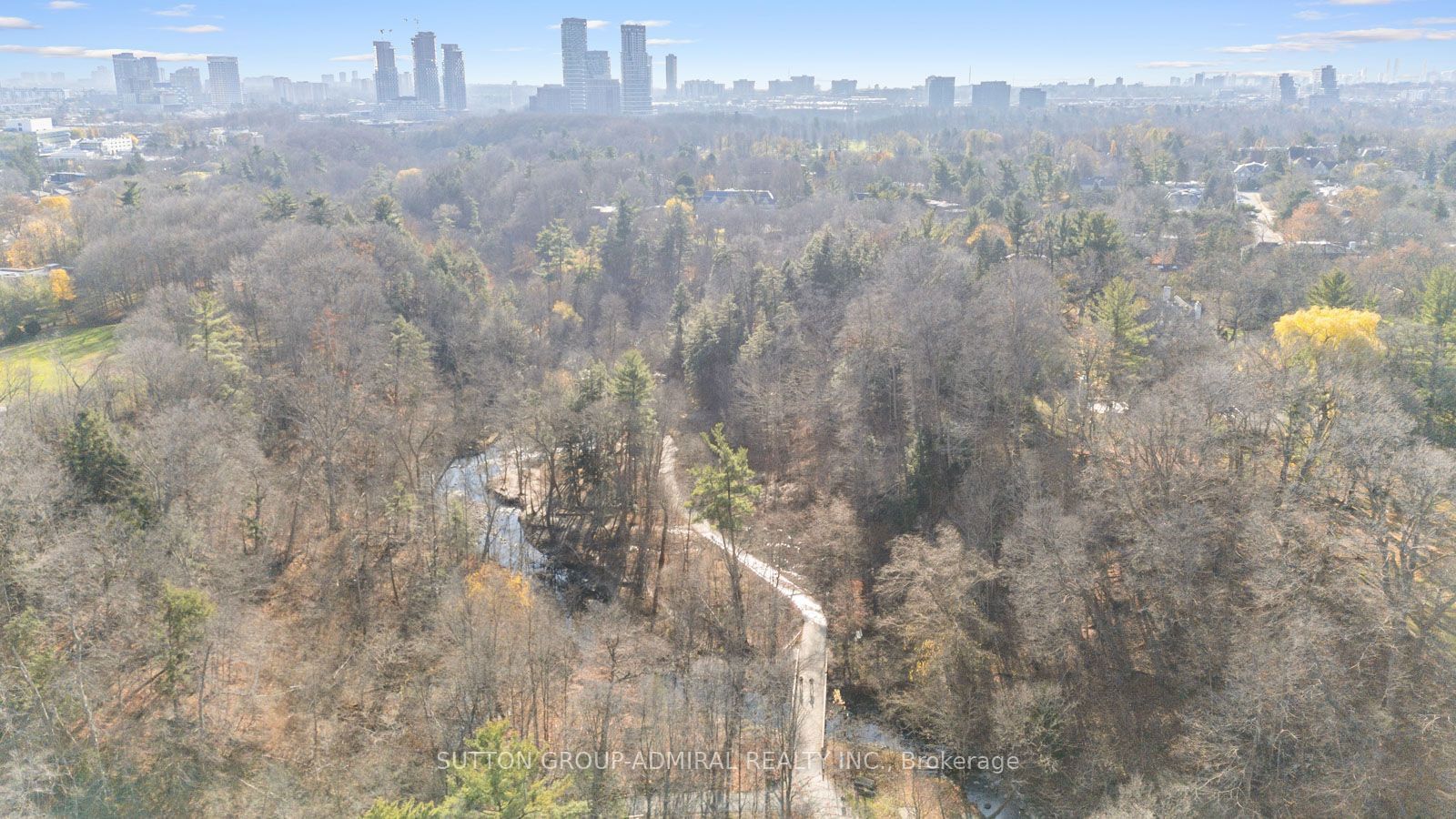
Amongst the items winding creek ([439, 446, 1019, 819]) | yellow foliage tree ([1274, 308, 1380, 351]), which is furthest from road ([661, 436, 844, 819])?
yellow foliage tree ([1274, 308, 1380, 351])

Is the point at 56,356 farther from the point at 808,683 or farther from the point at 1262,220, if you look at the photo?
the point at 1262,220

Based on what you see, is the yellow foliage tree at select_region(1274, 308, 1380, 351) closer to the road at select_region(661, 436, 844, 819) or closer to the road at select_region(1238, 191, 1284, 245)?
the road at select_region(661, 436, 844, 819)

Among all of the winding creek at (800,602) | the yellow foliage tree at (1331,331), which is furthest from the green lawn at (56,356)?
the yellow foliage tree at (1331,331)

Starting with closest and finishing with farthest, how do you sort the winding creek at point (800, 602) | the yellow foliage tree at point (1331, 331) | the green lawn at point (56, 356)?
the winding creek at point (800, 602) < the yellow foliage tree at point (1331, 331) < the green lawn at point (56, 356)

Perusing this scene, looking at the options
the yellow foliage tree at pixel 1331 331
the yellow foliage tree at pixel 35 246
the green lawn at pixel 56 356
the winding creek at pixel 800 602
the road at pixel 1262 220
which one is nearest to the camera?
the winding creek at pixel 800 602

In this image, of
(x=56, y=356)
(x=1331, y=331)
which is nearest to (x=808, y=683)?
(x=1331, y=331)

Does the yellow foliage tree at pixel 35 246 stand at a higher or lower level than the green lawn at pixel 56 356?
higher

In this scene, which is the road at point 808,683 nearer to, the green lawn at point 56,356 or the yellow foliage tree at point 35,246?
the green lawn at point 56,356
